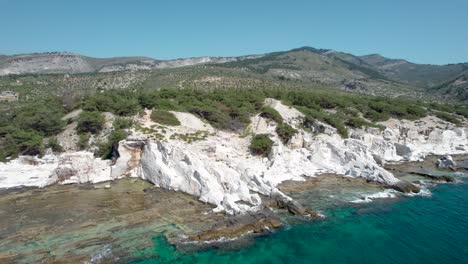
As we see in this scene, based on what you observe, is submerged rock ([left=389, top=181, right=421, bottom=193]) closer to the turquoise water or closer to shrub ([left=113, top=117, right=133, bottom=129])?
Result: the turquoise water

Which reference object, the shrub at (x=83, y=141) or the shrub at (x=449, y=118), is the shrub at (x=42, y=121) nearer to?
the shrub at (x=83, y=141)

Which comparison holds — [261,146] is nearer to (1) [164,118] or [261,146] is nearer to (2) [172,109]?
(1) [164,118]

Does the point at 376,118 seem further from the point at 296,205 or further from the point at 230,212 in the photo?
the point at 230,212

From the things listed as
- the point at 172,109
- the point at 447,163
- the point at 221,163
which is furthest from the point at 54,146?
the point at 447,163

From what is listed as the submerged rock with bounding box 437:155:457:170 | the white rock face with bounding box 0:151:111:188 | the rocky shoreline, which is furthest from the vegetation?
the submerged rock with bounding box 437:155:457:170

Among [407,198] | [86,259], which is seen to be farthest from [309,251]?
[407,198]

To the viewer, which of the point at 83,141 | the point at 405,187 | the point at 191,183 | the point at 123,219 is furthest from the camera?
the point at 83,141

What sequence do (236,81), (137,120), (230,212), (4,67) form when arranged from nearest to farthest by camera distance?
1. (230,212)
2. (137,120)
3. (236,81)
4. (4,67)
